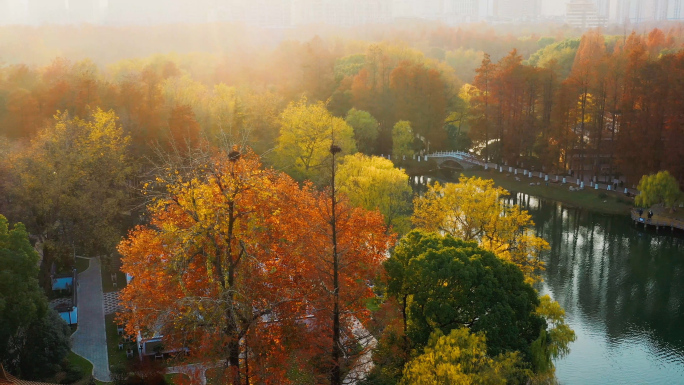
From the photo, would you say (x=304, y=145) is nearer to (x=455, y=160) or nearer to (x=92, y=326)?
(x=92, y=326)

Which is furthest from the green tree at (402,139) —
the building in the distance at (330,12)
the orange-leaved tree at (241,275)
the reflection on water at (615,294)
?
the building in the distance at (330,12)

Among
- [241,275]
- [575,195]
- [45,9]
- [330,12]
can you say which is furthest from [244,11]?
[241,275]

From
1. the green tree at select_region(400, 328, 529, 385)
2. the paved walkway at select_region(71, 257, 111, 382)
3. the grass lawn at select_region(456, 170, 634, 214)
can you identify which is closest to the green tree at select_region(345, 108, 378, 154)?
the grass lawn at select_region(456, 170, 634, 214)

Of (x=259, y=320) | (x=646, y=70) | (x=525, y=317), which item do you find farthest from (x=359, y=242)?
(x=646, y=70)

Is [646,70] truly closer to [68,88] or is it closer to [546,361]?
[546,361]

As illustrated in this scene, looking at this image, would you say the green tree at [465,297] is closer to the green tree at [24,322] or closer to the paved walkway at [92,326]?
the paved walkway at [92,326]

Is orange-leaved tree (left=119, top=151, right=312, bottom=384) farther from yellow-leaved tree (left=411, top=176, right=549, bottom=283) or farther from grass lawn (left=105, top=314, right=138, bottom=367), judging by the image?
yellow-leaved tree (left=411, top=176, right=549, bottom=283)
